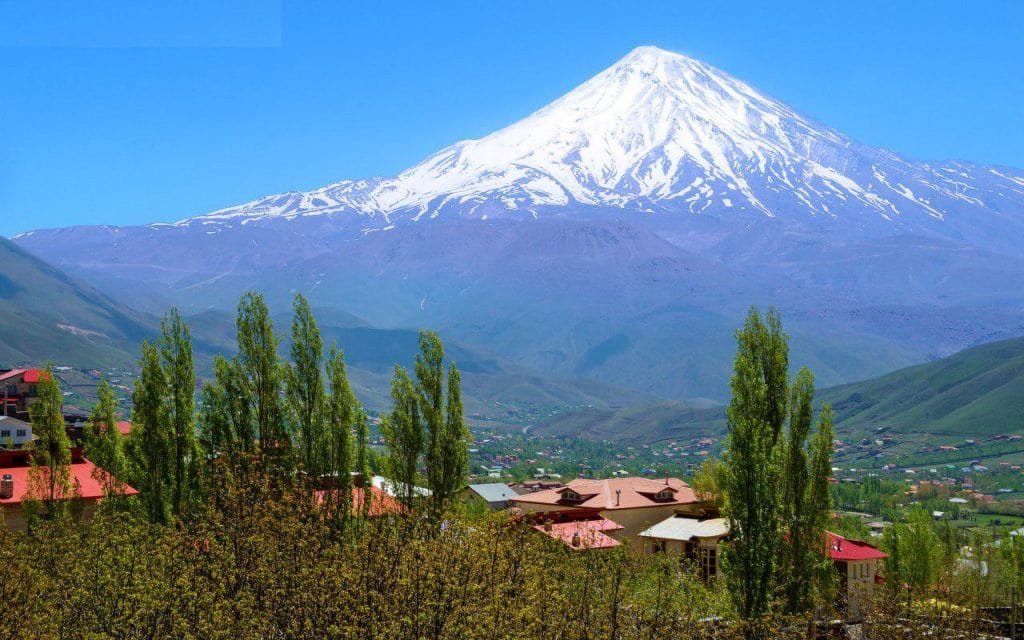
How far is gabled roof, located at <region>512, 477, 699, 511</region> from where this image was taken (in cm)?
5341

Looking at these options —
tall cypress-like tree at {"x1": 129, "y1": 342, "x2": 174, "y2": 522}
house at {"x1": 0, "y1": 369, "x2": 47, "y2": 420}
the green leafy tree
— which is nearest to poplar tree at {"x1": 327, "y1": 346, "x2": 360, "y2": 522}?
tall cypress-like tree at {"x1": 129, "y1": 342, "x2": 174, "y2": 522}

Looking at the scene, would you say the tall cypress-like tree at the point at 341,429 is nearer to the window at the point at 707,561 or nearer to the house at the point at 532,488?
the window at the point at 707,561

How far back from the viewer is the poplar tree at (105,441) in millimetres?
37844

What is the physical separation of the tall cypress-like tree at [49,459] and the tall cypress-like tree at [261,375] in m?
6.39

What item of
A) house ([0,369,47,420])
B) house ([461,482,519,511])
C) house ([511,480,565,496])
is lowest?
house ([461,482,519,511])

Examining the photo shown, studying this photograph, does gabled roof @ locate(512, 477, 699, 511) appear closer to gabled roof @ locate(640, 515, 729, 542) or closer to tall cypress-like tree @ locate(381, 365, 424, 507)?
gabled roof @ locate(640, 515, 729, 542)

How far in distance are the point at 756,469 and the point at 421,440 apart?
36.9 feet

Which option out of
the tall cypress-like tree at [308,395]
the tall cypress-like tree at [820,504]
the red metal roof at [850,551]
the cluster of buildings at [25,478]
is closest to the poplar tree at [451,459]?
the tall cypress-like tree at [308,395]

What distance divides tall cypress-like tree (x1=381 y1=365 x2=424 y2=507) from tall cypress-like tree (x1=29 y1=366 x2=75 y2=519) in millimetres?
10371

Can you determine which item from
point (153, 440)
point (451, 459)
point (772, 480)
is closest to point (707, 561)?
point (772, 480)

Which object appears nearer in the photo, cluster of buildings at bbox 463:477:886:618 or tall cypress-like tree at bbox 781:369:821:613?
tall cypress-like tree at bbox 781:369:821:613

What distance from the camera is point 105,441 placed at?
125 feet

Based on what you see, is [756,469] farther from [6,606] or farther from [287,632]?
[6,606]

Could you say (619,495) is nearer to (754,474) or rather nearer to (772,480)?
(772,480)
